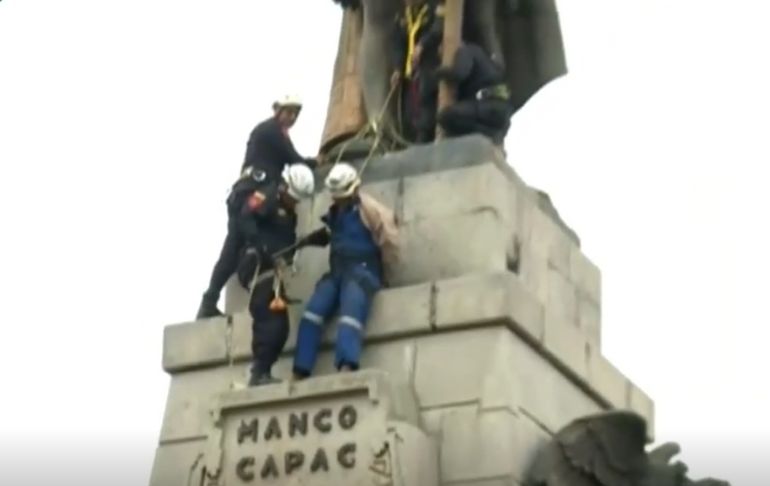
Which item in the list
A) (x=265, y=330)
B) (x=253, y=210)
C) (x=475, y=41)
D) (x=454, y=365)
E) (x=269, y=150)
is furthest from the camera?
(x=475, y=41)

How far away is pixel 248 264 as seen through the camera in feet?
52.2

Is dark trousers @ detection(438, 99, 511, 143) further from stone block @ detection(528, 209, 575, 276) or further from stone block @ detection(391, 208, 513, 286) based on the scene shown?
stone block @ detection(391, 208, 513, 286)

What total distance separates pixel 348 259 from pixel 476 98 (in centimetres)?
187

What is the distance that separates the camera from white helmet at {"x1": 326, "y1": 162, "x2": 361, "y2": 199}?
608 inches

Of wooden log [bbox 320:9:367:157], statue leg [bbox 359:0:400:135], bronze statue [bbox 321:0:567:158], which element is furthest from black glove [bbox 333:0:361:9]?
statue leg [bbox 359:0:400:135]

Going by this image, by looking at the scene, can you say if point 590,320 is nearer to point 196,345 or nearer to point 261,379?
point 261,379

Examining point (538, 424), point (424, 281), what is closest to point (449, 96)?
point (424, 281)

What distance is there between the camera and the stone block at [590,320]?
657 inches

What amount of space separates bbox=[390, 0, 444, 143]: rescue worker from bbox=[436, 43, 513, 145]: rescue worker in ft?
0.90

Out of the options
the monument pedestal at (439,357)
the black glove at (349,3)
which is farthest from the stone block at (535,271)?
the black glove at (349,3)

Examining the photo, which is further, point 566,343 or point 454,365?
point 566,343

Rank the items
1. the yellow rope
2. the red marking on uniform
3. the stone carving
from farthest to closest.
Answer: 1. the yellow rope
2. the red marking on uniform
3. the stone carving

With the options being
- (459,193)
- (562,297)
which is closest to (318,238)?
(459,193)

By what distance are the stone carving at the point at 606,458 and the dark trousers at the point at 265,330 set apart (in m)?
1.97
